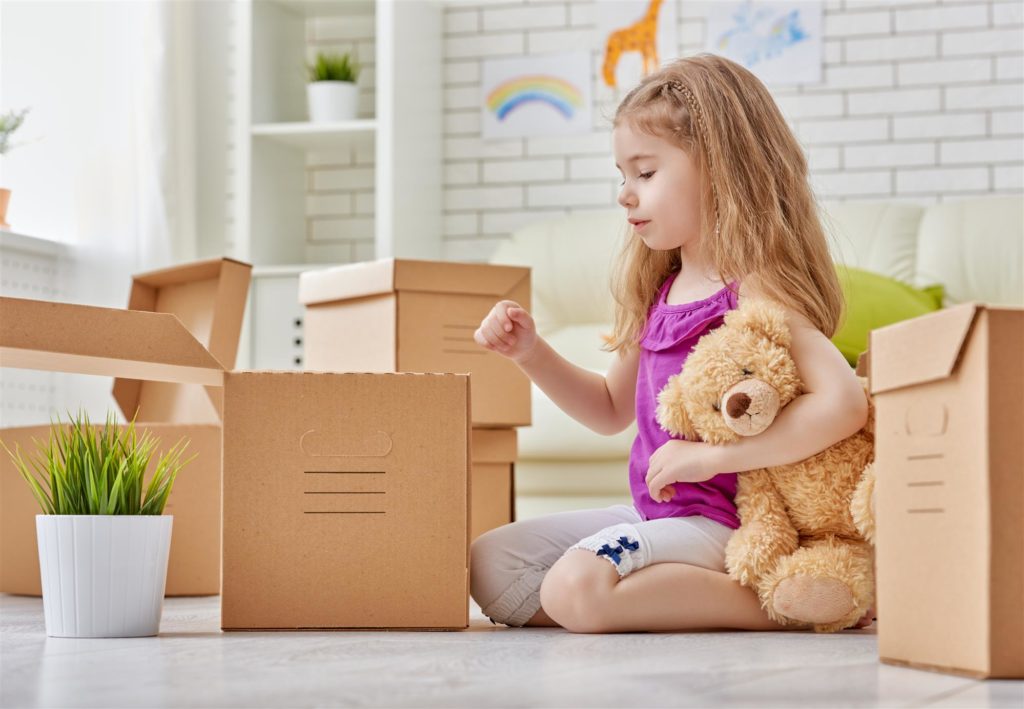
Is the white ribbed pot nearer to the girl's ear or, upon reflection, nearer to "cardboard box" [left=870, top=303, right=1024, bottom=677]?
the girl's ear

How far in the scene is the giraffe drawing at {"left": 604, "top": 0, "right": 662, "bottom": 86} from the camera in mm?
3938

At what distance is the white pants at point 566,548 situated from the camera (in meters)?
1.73


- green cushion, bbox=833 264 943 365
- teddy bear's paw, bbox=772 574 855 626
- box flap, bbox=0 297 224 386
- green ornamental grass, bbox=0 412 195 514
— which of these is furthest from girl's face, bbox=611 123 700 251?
green cushion, bbox=833 264 943 365

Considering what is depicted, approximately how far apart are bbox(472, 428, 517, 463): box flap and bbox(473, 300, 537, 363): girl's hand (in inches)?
17.0

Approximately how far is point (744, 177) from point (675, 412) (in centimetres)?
37

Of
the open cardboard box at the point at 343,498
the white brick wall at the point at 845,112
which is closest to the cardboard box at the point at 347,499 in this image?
the open cardboard box at the point at 343,498

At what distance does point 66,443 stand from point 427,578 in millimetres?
493

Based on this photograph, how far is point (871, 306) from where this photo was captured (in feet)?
10.1

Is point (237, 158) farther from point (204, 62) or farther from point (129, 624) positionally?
point (129, 624)

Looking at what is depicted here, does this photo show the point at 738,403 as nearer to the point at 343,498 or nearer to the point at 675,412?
the point at 675,412

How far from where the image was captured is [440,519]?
172cm

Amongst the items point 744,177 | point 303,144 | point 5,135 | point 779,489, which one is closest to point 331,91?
point 303,144

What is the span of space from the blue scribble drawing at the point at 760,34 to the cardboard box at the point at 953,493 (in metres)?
2.65

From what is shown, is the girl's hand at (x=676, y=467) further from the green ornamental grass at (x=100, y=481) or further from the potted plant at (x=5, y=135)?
the potted plant at (x=5, y=135)
